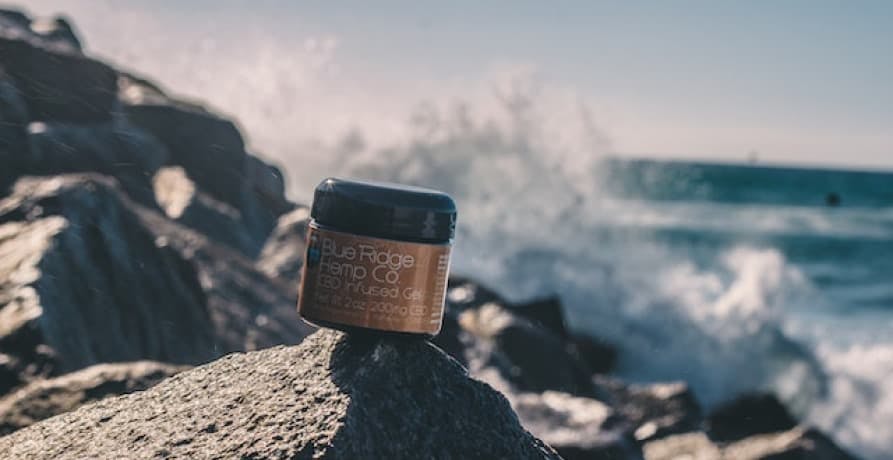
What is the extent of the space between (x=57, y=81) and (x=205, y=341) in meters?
5.75

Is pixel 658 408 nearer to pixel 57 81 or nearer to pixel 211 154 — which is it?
pixel 211 154

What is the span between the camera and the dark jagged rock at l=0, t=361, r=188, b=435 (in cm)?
438

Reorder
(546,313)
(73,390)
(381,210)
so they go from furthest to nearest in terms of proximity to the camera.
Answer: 1. (546,313)
2. (73,390)
3. (381,210)

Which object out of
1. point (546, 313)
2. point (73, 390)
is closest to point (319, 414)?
point (73, 390)

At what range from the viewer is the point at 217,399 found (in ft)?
9.83

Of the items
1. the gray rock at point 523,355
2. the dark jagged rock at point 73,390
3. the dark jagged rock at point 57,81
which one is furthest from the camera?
the dark jagged rock at point 57,81

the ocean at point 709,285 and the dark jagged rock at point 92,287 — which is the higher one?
the dark jagged rock at point 92,287

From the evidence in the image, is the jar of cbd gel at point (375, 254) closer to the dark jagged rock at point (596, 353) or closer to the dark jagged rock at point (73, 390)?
the dark jagged rock at point (73, 390)

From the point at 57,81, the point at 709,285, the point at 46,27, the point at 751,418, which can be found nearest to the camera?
the point at 57,81

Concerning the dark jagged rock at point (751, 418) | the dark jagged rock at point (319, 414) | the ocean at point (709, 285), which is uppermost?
the dark jagged rock at point (319, 414)

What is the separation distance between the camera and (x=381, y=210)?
279 cm

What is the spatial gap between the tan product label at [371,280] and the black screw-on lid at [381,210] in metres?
0.02

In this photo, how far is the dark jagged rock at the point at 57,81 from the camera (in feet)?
36.2

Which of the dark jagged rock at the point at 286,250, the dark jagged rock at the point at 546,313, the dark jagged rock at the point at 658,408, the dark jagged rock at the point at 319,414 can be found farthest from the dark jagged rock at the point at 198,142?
the dark jagged rock at the point at 319,414
